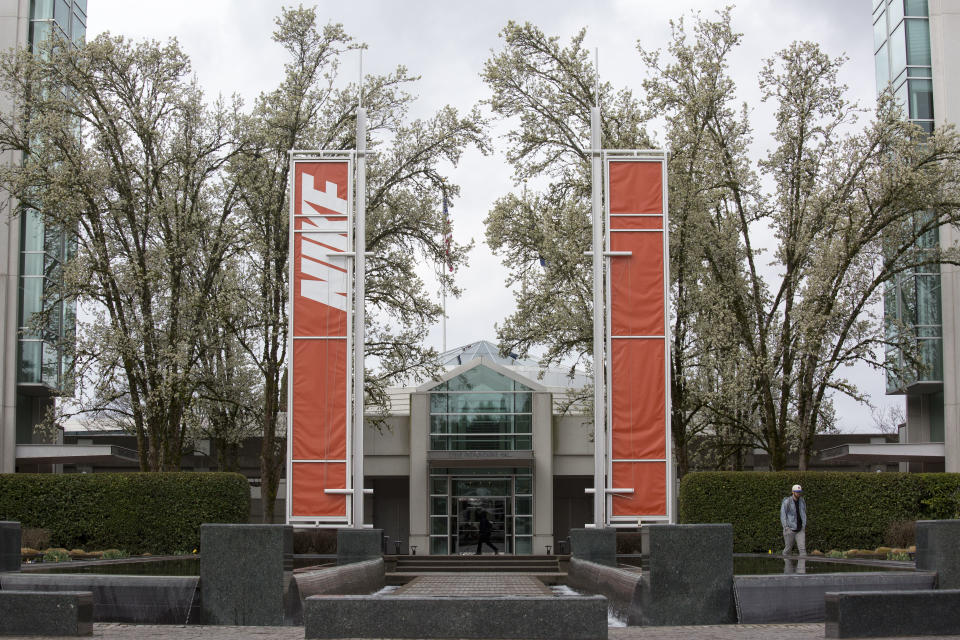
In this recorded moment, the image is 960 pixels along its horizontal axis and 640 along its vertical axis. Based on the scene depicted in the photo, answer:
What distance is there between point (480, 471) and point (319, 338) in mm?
→ 18422

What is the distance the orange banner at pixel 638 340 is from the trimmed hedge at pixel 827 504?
26.9ft

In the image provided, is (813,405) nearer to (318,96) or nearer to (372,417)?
(372,417)

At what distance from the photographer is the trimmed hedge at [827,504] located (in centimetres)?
2623

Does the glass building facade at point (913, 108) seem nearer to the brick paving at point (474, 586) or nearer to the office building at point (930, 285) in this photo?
the office building at point (930, 285)

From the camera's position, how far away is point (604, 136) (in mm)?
29000

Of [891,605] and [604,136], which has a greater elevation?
[604,136]

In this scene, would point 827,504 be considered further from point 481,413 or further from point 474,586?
point 481,413

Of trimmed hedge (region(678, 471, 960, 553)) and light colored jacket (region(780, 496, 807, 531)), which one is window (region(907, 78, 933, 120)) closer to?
trimmed hedge (region(678, 471, 960, 553))

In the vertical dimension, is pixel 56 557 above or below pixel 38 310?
below

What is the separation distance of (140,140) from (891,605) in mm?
23990

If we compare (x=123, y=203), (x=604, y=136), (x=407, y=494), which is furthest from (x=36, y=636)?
(x=407, y=494)

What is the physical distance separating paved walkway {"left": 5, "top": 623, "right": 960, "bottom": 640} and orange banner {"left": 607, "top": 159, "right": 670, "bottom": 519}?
6.67 meters

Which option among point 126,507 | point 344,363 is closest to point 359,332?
point 344,363

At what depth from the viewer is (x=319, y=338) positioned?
19.5m
